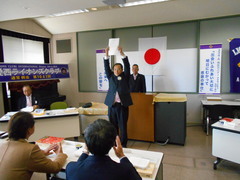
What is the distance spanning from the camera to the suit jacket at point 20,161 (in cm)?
112

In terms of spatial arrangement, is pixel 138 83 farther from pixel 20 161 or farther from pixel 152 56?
pixel 20 161

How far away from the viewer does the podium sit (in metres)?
3.24

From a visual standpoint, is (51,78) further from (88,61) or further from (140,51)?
(140,51)

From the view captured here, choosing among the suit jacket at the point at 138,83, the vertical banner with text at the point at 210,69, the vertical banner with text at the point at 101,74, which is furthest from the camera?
the vertical banner with text at the point at 101,74

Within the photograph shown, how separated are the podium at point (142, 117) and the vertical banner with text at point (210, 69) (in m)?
1.93

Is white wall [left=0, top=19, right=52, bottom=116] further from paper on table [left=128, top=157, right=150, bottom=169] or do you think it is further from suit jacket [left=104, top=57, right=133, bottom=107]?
paper on table [left=128, top=157, right=150, bottom=169]

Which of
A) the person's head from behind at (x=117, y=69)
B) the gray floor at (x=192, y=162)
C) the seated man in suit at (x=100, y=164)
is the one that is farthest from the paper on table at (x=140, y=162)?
the person's head from behind at (x=117, y=69)

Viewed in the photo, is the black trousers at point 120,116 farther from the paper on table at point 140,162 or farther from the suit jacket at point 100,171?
the suit jacket at point 100,171

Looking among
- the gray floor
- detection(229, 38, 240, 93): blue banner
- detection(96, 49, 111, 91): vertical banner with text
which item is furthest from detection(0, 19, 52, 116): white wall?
detection(229, 38, 240, 93): blue banner

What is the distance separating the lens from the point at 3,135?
1990 millimetres

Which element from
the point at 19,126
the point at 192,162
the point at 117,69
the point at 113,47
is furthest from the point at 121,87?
the point at 19,126

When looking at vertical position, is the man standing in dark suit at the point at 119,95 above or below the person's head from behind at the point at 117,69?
below

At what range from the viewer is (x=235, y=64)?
159 inches

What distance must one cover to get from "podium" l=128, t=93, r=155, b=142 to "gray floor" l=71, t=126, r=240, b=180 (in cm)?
17
